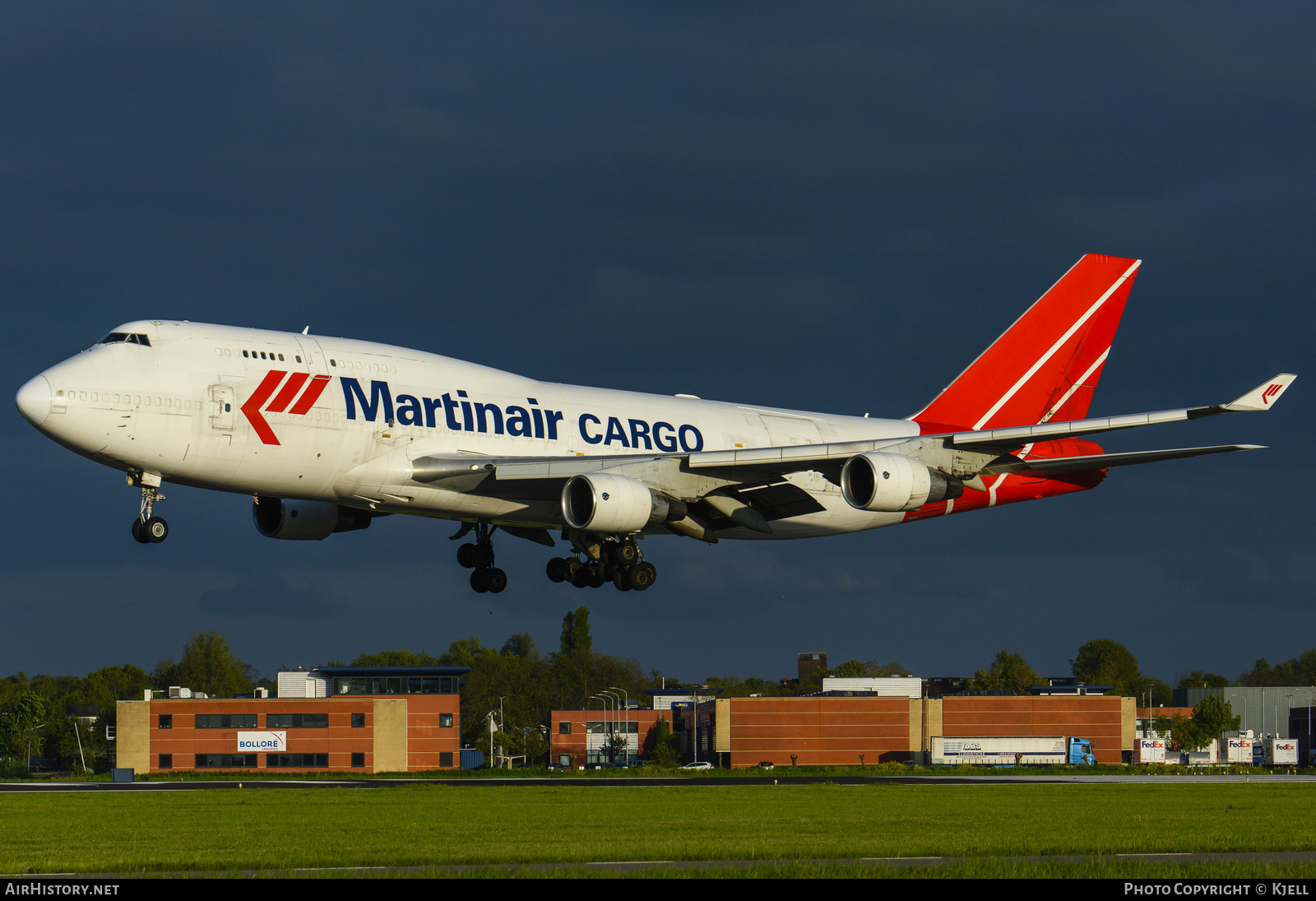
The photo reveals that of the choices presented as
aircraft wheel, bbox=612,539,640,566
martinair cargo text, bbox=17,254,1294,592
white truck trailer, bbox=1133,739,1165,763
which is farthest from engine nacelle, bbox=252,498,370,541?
white truck trailer, bbox=1133,739,1165,763

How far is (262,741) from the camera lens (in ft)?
502

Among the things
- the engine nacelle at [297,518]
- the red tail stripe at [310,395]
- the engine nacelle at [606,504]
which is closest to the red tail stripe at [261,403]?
the red tail stripe at [310,395]

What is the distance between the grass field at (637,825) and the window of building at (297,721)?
6792cm

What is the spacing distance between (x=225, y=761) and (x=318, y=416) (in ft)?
386

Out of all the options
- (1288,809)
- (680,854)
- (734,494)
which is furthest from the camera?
(1288,809)

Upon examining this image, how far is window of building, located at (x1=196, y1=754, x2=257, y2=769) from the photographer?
498 feet

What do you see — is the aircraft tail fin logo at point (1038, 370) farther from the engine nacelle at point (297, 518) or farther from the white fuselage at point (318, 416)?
the engine nacelle at point (297, 518)

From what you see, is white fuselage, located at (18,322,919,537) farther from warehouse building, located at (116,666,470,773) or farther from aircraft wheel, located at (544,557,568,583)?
warehouse building, located at (116,666,470,773)

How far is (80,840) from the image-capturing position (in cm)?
4878

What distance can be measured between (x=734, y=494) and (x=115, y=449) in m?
21.1

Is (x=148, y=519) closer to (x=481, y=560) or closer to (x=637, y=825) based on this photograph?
(x=481, y=560)
